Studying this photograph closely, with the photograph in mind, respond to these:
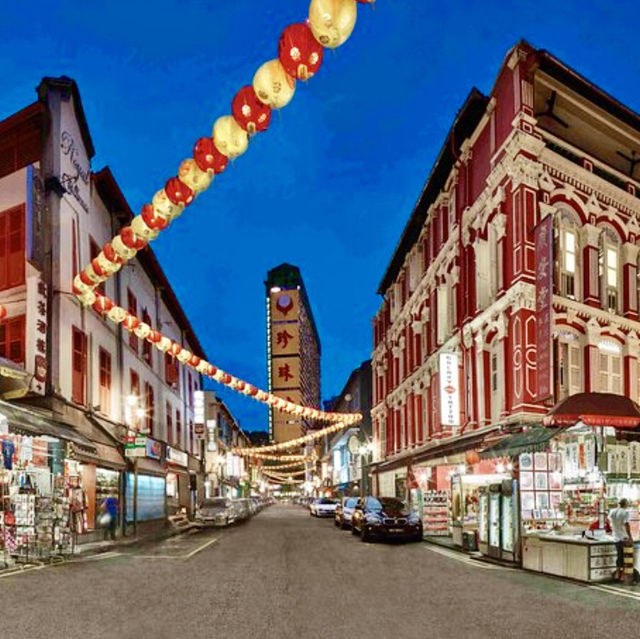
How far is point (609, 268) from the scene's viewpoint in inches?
1008

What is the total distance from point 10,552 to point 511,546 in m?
12.0

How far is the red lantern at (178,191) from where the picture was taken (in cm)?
1395

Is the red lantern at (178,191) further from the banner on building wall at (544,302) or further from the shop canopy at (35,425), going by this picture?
the banner on building wall at (544,302)

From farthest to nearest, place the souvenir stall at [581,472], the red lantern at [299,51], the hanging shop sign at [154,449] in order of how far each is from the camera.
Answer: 1. the hanging shop sign at [154,449]
2. the souvenir stall at [581,472]
3. the red lantern at [299,51]

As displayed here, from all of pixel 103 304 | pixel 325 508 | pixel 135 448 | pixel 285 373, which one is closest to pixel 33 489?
pixel 103 304

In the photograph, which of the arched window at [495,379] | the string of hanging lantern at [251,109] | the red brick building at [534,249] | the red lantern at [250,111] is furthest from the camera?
the arched window at [495,379]

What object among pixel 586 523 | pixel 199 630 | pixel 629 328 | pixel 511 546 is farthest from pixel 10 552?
pixel 629 328

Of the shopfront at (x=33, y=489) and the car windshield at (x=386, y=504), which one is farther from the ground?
the shopfront at (x=33, y=489)

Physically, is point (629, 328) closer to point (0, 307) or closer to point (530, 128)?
point (530, 128)

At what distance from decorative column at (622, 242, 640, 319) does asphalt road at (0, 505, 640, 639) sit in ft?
38.3

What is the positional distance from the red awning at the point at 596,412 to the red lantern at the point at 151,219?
10105 millimetres

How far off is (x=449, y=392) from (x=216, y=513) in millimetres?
18046

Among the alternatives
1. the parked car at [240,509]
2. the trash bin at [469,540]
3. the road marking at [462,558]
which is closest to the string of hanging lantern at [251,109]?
the road marking at [462,558]

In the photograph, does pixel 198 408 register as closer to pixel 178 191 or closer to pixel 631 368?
pixel 631 368
